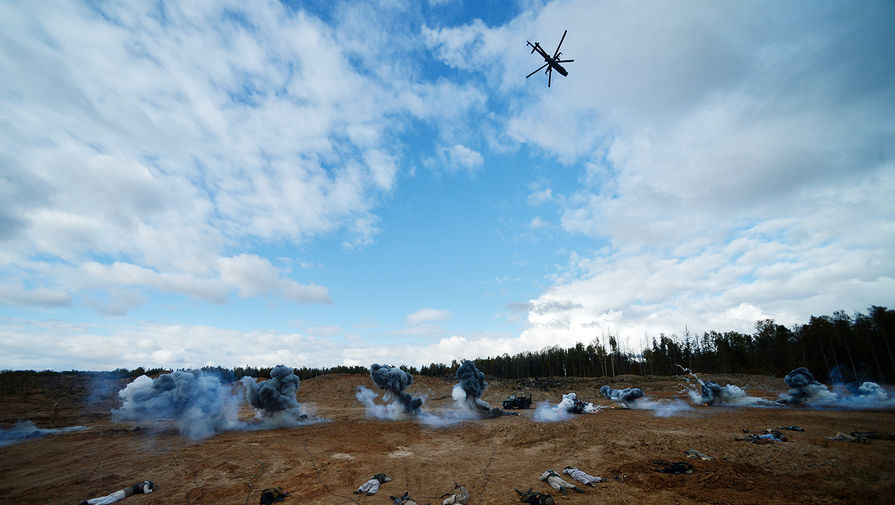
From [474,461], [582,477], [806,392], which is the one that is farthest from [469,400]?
[806,392]

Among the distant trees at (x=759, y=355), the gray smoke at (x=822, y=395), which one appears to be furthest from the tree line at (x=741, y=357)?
the gray smoke at (x=822, y=395)

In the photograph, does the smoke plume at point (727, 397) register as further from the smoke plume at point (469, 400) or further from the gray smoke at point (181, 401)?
the gray smoke at point (181, 401)

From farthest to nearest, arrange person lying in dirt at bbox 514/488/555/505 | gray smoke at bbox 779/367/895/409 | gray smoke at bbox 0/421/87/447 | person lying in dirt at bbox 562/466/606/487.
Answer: gray smoke at bbox 779/367/895/409
gray smoke at bbox 0/421/87/447
person lying in dirt at bbox 562/466/606/487
person lying in dirt at bbox 514/488/555/505

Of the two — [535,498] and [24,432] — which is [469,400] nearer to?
[535,498]

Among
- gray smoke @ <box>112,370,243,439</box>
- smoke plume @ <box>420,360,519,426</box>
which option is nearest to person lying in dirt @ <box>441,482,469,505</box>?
smoke plume @ <box>420,360,519,426</box>

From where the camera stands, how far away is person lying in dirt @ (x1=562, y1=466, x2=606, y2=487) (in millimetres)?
11953

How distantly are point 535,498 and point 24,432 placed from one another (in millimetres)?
34611

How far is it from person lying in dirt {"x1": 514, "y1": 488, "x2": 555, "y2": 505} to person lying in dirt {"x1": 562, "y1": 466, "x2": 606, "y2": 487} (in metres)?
2.13

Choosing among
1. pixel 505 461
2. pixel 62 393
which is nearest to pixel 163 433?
pixel 505 461

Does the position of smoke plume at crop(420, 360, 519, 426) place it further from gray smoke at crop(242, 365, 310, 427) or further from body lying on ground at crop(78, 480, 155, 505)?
body lying on ground at crop(78, 480, 155, 505)

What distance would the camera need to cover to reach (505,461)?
15.7m

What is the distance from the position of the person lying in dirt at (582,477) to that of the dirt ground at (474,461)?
0.47m

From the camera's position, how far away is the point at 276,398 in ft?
89.2

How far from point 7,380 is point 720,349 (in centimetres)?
11422
